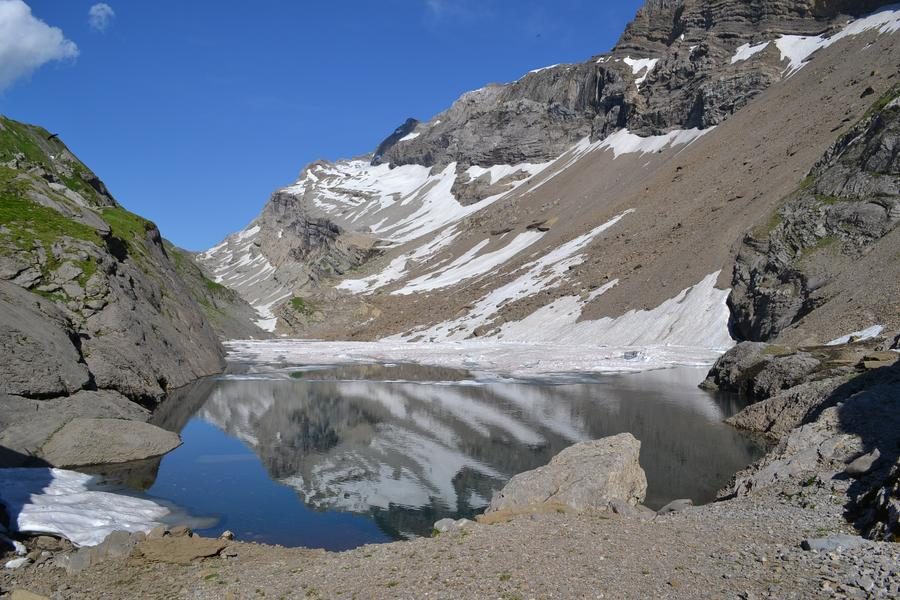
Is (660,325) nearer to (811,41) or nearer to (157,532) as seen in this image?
(157,532)

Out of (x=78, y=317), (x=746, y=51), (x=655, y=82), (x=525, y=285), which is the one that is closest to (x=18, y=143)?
(x=78, y=317)

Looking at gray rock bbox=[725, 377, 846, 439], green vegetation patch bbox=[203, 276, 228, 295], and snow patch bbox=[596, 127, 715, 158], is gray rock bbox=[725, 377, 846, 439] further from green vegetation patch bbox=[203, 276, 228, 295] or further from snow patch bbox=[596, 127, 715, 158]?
snow patch bbox=[596, 127, 715, 158]

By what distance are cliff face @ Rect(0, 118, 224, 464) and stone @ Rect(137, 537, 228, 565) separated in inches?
302

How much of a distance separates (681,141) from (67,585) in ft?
394

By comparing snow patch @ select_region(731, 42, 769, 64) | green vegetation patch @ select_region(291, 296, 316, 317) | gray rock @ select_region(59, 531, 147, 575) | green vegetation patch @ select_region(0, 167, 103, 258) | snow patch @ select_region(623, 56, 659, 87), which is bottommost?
gray rock @ select_region(59, 531, 147, 575)

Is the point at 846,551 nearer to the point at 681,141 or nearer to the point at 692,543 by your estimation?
the point at 692,543

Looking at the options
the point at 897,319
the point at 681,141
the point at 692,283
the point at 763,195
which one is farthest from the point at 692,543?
the point at 681,141

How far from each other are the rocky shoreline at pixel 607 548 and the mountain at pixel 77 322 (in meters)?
8.62

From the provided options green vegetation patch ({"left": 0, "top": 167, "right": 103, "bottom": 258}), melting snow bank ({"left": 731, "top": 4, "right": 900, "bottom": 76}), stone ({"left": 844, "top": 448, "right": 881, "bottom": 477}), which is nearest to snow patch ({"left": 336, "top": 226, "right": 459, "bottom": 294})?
melting snow bank ({"left": 731, "top": 4, "right": 900, "bottom": 76})

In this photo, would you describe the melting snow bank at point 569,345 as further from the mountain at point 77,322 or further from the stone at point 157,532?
the stone at point 157,532

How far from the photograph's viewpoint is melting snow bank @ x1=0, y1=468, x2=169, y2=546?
12.3 metres

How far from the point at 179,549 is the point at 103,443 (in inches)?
356

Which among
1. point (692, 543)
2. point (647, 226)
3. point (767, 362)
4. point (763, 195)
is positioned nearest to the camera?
point (692, 543)

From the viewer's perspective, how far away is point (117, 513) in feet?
45.7
